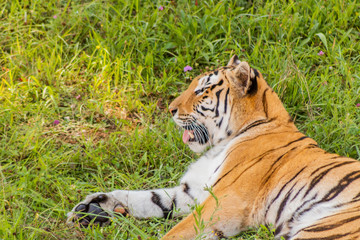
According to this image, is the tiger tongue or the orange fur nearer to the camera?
the orange fur

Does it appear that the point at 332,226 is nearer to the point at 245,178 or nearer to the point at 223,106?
the point at 245,178


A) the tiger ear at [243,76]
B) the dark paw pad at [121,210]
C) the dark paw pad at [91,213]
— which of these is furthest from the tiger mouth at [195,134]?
the dark paw pad at [91,213]

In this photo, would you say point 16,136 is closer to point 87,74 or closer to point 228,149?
point 87,74

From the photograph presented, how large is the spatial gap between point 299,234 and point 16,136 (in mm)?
2440

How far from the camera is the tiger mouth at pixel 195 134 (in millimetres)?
3822

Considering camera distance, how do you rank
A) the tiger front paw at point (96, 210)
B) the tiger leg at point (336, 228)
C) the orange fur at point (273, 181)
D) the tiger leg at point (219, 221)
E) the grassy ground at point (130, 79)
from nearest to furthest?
the tiger leg at point (336, 228)
the orange fur at point (273, 181)
the tiger leg at point (219, 221)
the tiger front paw at point (96, 210)
the grassy ground at point (130, 79)

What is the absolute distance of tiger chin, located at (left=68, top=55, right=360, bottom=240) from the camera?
3064 millimetres

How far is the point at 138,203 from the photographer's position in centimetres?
372

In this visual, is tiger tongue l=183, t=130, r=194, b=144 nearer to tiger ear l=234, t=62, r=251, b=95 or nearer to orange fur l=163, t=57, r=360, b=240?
orange fur l=163, t=57, r=360, b=240

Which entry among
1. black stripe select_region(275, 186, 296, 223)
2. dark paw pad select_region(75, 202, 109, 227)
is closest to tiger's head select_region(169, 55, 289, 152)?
black stripe select_region(275, 186, 296, 223)

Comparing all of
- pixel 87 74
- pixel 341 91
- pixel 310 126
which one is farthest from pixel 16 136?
pixel 341 91

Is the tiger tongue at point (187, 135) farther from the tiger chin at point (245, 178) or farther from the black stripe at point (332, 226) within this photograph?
the black stripe at point (332, 226)

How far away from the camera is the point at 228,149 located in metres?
3.58

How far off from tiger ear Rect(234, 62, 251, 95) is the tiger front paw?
1.18 m
